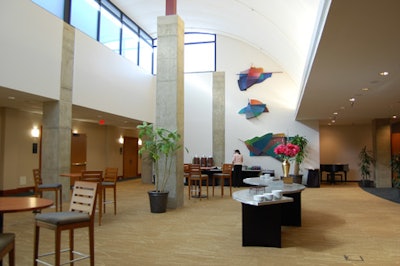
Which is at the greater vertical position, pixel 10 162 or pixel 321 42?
pixel 321 42

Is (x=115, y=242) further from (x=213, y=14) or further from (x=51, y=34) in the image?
(x=213, y=14)

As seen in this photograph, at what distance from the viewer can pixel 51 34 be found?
7.73 meters

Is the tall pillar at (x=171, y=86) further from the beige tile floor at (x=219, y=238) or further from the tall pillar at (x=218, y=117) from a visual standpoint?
the tall pillar at (x=218, y=117)

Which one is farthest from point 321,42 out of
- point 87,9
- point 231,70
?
point 231,70

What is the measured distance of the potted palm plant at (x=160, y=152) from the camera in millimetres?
7199

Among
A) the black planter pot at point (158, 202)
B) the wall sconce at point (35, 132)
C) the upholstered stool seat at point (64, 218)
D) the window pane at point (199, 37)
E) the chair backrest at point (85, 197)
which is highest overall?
the window pane at point (199, 37)

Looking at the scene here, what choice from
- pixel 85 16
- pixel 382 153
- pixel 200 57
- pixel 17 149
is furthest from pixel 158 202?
pixel 382 153

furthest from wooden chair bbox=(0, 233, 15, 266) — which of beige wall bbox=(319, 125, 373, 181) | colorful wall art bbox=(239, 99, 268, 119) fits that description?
beige wall bbox=(319, 125, 373, 181)

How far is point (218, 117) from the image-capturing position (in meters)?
14.1

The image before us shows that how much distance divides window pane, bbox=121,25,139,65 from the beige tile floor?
627 centimetres

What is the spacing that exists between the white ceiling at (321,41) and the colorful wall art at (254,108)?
1665 millimetres

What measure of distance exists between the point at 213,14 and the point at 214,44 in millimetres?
2104

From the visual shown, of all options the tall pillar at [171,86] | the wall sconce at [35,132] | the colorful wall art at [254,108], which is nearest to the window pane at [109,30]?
the tall pillar at [171,86]

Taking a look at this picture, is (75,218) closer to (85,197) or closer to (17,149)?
(85,197)
